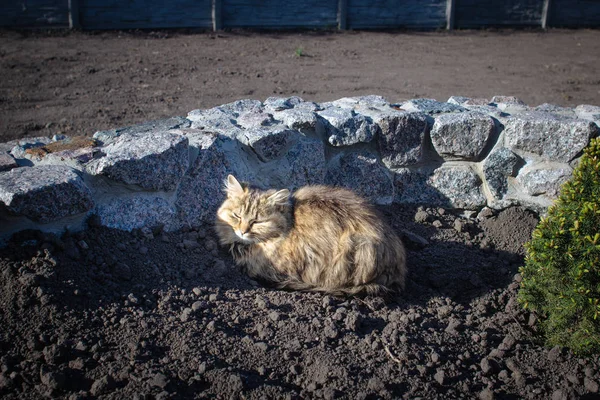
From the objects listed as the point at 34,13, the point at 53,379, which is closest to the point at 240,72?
the point at 34,13

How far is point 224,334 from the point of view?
3637 millimetres

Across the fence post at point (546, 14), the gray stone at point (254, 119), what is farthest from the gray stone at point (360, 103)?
the fence post at point (546, 14)

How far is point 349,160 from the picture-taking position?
5262mm

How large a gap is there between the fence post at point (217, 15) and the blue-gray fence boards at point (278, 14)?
11 centimetres

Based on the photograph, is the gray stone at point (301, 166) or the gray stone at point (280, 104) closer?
the gray stone at point (301, 166)

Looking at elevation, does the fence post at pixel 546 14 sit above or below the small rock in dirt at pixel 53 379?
above

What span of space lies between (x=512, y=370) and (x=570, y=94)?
24.3 feet

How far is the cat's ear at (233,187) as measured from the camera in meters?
4.42

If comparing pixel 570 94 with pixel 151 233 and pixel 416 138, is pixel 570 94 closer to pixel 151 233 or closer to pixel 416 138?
pixel 416 138

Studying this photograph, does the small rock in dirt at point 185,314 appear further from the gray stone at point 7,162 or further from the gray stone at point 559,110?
the gray stone at point 559,110

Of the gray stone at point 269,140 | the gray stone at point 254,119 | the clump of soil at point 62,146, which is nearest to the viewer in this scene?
the clump of soil at point 62,146

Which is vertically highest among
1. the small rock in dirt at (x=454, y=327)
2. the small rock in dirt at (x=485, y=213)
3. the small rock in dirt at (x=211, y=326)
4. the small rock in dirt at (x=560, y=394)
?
the small rock in dirt at (x=485, y=213)

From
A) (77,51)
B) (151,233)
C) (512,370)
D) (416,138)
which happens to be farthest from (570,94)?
(77,51)

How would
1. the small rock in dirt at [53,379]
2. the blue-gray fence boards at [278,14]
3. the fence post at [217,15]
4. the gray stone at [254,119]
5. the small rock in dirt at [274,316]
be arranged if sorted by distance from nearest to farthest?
1. the small rock in dirt at [53,379]
2. the small rock in dirt at [274,316]
3. the gray stone at [254,119]
4. the fence post at [217,15]
5. the blue-gray fence boards at [278,14]
